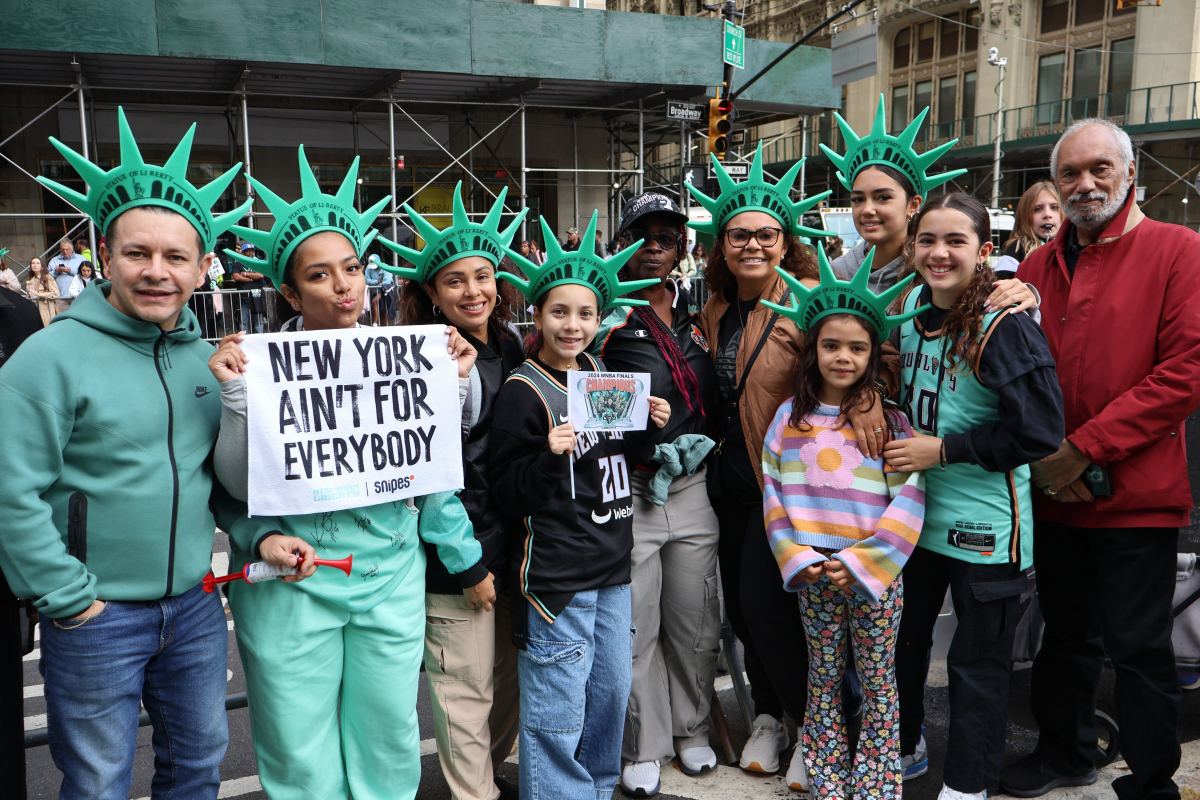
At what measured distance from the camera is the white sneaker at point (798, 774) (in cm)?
347

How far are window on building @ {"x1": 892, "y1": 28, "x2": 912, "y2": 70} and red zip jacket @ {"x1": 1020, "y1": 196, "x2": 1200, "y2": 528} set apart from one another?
124ft

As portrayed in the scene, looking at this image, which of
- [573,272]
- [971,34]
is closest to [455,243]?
[573,272]

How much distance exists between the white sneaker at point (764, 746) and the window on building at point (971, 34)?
35809 mm

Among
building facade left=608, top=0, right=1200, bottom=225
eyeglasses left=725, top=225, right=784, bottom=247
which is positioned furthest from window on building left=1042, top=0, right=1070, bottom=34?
eyeglasses left=725, top=225, right=784, bottom=247

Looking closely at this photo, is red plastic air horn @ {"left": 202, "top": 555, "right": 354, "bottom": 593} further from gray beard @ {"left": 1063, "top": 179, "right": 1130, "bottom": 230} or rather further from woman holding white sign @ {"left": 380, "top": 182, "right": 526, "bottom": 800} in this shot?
gray beard @ {"left": 1063, "top": 179, "right": 1130, "bottom": 230}

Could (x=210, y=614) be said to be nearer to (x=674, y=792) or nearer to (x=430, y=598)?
(x=430, y=598)

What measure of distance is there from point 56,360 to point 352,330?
778 mm

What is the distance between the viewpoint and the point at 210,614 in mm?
2684

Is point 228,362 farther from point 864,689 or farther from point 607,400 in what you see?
point 864,689

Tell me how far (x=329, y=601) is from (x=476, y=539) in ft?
1.83

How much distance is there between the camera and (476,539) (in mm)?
3080

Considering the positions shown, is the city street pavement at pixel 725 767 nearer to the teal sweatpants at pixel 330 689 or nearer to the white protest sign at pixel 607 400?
the teal sweatpants at pixel 330 689

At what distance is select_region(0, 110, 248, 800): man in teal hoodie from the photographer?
2316 mm

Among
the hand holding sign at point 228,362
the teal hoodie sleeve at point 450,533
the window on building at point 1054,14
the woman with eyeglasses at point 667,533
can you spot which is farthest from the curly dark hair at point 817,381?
the window on building at point 1054,14
